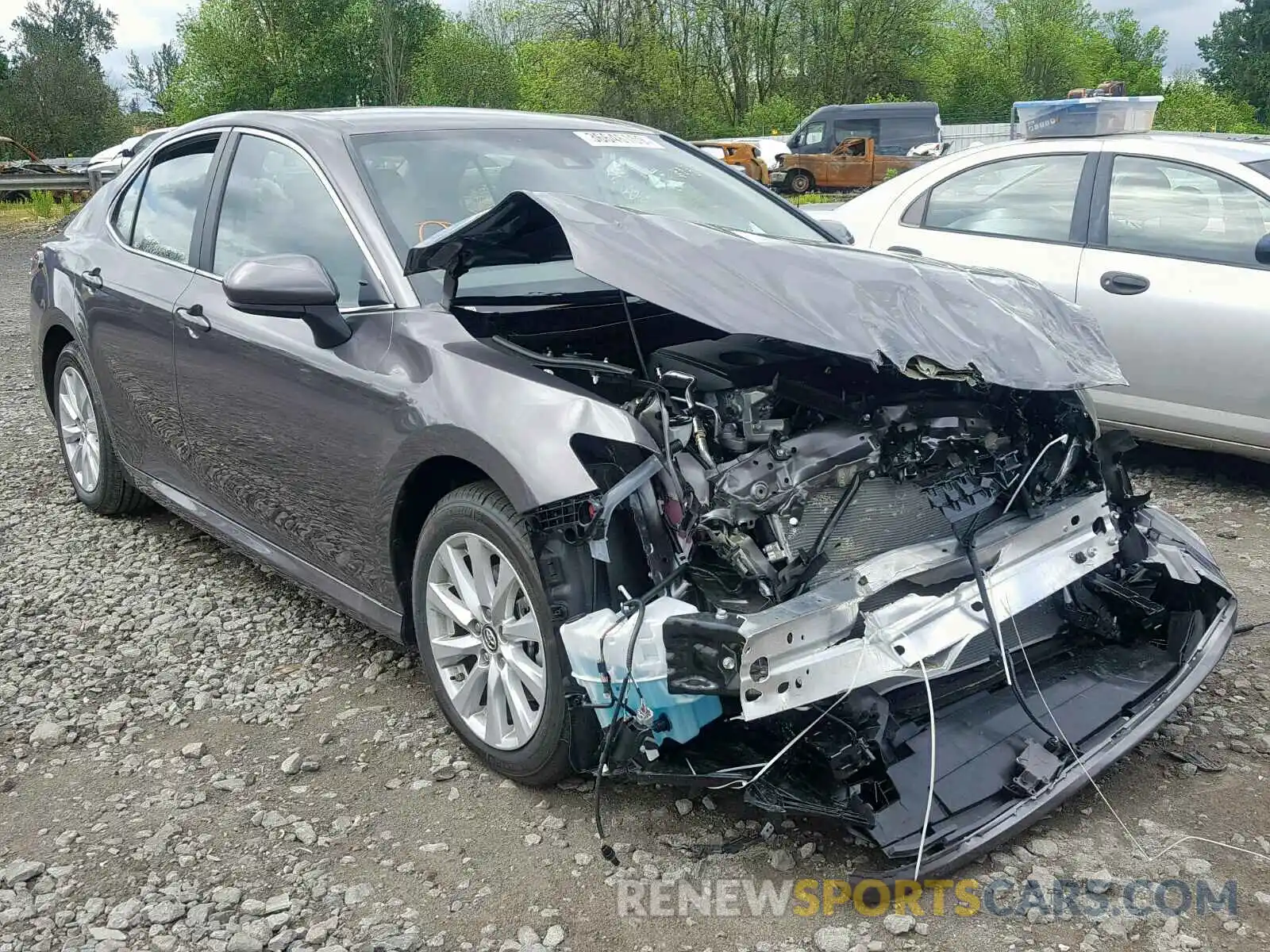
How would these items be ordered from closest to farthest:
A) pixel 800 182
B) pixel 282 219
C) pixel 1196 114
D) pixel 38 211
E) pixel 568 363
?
pixel 568 363 → pixel 282 219 → pixel 38 211 → pixel 1196 114 → pixel 800 182

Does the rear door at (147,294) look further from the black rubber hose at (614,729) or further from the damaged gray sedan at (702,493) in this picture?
the black rubber hose at (614,729)

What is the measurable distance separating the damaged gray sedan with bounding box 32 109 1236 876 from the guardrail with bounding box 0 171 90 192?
2356 cm

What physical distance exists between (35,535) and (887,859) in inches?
162

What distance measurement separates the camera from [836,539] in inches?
107

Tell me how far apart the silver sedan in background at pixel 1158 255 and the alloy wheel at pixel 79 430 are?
158 inches

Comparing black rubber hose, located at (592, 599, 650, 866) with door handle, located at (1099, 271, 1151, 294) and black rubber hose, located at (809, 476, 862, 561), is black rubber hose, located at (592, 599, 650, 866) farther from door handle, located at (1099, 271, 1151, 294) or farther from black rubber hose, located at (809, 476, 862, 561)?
door handle, located at (1099, 271, 1151, 294)

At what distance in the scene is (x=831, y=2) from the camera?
163 feet

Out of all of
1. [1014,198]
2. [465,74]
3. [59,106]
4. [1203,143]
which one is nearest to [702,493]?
[1014,198]

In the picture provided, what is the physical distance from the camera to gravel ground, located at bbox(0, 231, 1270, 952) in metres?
2.45

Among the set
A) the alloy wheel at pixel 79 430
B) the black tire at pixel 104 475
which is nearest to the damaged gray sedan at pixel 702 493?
the black tire at pixel 104 475

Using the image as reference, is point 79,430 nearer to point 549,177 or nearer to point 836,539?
point 549,177

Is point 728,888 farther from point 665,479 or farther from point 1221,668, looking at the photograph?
point 1221,668

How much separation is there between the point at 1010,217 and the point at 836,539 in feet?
11.7

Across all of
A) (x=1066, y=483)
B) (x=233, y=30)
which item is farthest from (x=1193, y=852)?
(x=233, y=30)
